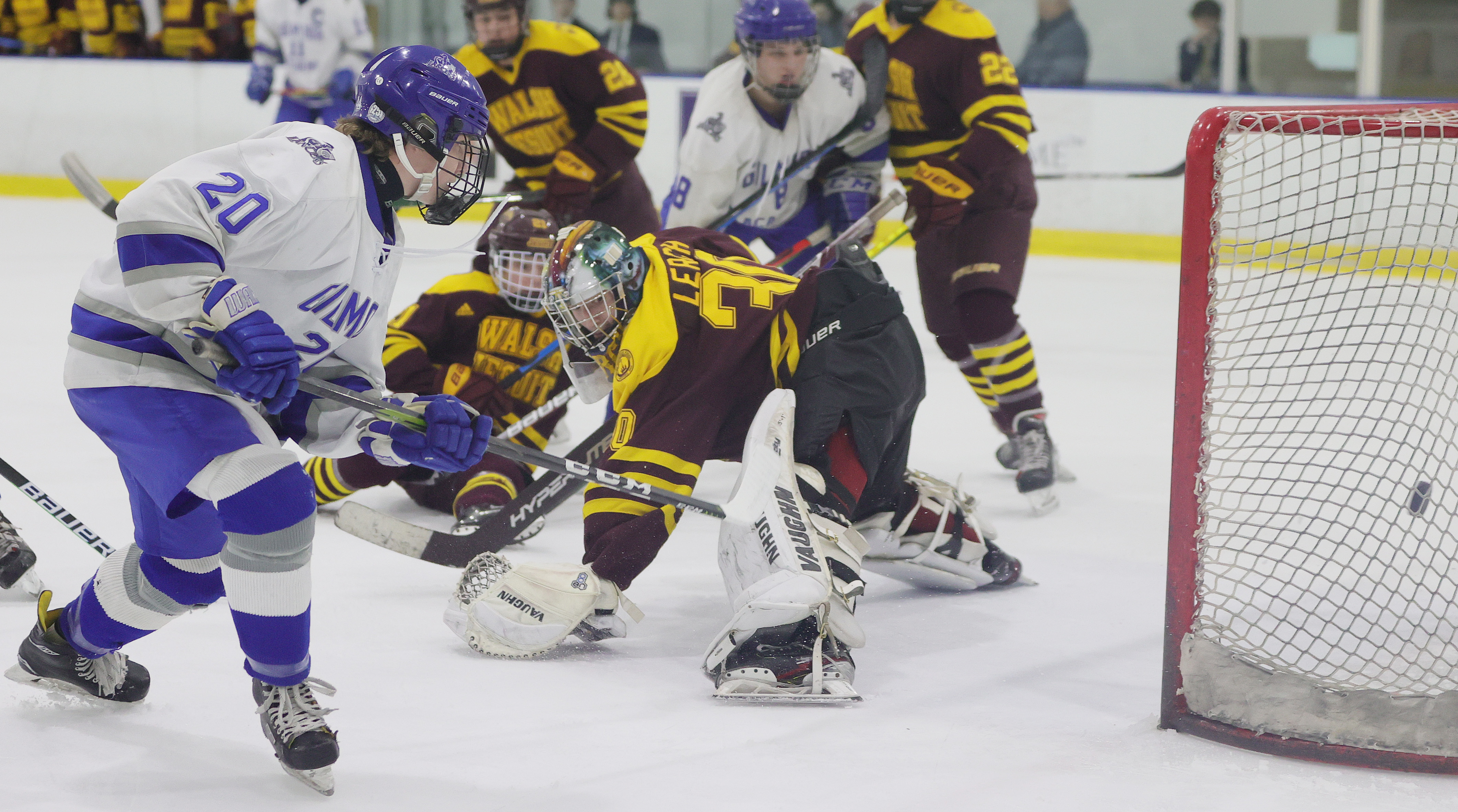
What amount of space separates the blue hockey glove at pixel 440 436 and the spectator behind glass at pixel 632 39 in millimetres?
6265

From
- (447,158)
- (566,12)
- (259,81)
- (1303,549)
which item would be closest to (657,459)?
(447,158)

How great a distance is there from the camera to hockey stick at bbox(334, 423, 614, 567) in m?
2.93

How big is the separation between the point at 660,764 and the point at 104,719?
816 millimetres

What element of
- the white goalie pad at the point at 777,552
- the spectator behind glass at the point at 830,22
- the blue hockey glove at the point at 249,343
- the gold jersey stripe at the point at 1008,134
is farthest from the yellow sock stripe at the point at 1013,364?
the spectator behind glass at the point at 830,22

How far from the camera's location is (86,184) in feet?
10.7

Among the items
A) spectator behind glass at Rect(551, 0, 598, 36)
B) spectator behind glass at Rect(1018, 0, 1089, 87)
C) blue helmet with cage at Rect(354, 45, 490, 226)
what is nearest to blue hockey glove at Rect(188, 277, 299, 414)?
blue helmet with cage at Rect(354, 45, 490, 226)

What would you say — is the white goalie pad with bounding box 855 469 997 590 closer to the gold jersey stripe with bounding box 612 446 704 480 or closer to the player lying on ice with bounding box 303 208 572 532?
the gold jersey stripe with bounding box 612 446 704 480

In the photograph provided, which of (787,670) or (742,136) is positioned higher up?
(742,136)

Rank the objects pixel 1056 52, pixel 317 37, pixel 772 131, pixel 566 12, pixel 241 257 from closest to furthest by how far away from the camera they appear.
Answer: pixel 241 257, pixel 772 131, pixel 317 37, pixel 1056 52, pixel 566 12

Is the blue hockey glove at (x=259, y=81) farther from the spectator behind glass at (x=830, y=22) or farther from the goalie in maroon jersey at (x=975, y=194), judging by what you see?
the goalie in maroon jersey at (x=975, y=194)

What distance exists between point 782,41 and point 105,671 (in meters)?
2.15

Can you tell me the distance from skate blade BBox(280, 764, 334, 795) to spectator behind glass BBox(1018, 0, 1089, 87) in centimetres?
574

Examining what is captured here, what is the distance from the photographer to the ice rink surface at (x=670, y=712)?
1.97m

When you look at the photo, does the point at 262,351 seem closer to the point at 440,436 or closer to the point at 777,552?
the point at 440,436
